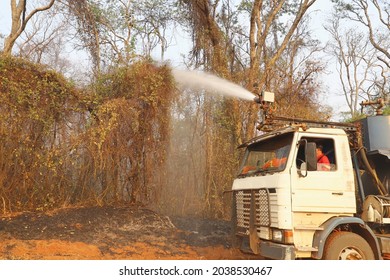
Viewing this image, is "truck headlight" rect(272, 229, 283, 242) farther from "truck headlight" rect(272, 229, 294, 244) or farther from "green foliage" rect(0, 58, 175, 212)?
"green foliage" rect(0, 58, 175, 212)

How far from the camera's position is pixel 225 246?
9.05 m

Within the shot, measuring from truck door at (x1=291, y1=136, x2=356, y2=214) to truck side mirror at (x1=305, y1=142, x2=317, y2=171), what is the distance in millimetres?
192

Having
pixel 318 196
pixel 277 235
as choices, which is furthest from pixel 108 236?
pixel 318 196

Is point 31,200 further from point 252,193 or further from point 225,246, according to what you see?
point 252,193

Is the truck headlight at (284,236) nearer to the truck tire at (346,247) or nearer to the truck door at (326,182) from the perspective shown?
the truck door at (326,182)

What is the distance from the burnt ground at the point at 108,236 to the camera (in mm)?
7922

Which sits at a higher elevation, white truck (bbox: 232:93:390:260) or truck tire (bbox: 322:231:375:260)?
white truck (bbox: 232:93:390:260)

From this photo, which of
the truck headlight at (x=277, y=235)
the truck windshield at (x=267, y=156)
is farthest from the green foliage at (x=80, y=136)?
the truck headlight at (x=277, y=235)

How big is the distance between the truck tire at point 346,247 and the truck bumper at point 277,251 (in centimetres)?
68

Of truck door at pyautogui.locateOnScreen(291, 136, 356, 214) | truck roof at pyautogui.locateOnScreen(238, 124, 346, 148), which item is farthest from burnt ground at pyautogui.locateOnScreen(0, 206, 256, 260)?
truck roof at pyautogui.locateOnScreen(238, 124, 346, 148)

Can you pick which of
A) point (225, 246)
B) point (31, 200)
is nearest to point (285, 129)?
point (225, 246)

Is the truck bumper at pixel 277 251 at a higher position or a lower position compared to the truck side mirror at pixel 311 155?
lower

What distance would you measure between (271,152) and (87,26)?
38.8 feet

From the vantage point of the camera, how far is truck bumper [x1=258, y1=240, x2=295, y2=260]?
569 centimetres
